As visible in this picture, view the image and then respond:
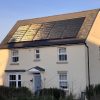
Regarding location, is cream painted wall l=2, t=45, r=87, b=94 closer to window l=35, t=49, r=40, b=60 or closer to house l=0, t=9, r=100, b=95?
house l=0, t=9, r=100, b=95

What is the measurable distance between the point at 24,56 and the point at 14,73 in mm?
2259

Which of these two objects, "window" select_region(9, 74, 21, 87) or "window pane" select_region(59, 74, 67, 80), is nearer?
"window pane" select_region(59, 74, 67, 80)

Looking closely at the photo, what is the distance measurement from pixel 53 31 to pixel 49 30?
2.09 feet

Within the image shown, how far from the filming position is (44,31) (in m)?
36.9

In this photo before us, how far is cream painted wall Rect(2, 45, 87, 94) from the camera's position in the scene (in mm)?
31812

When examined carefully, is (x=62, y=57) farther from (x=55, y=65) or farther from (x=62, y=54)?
(x=55, y=65)

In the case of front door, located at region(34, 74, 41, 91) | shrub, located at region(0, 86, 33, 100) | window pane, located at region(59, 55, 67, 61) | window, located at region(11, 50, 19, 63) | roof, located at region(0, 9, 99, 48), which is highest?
roof, located at region(0, 9, 99, 48)

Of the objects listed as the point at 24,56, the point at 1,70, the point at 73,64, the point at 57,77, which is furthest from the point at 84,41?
the point at 1,70

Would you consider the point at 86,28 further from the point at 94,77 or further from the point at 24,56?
the point at 24,56

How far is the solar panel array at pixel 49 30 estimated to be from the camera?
1374 inches

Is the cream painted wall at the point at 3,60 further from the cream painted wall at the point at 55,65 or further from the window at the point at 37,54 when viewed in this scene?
the window at the point at 37,54

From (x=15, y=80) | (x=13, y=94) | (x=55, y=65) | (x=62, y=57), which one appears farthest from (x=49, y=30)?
(x=13, y=94)

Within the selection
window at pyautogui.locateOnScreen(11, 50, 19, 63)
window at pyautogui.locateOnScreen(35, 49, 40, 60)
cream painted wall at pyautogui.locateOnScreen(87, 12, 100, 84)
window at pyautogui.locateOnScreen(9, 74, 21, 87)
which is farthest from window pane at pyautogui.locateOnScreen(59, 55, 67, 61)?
window at pyautogui.locateOnScreen(11, 50, 19, 63)

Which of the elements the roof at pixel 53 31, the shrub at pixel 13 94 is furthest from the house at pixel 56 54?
the shrub at pixel 13 94
